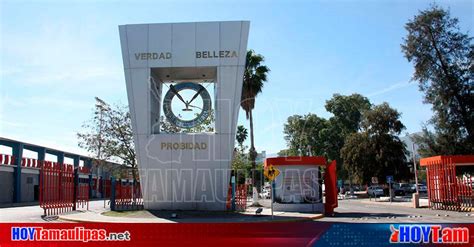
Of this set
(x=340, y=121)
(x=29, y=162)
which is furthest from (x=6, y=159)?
(x=340, y=121)

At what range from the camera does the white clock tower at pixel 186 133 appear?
81.4 ft

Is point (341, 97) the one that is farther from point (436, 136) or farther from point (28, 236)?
point (28, 236)

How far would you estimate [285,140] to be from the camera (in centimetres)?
8144

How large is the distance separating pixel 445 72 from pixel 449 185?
12535mm

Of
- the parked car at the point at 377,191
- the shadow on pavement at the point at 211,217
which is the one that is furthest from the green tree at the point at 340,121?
the shadow on pavement at the point at 211,217

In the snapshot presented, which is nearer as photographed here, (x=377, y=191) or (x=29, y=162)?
(x=29, y=162)

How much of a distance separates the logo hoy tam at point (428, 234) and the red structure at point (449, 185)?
2252 cm

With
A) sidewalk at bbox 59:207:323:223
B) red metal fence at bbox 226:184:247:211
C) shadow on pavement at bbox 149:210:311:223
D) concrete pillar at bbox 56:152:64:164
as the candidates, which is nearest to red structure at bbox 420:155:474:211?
sidewalk at bbox 59:207:323:223

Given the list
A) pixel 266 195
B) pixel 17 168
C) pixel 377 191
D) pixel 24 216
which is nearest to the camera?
pixel 24 216

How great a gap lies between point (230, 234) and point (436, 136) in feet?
130

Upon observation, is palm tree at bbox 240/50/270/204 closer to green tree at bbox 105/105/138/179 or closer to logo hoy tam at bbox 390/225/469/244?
green tree at bbox 105/105/138/179

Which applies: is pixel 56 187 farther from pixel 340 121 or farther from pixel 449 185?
pixel 340 121

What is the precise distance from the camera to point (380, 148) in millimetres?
53219

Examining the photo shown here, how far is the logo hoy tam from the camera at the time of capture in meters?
8.23
